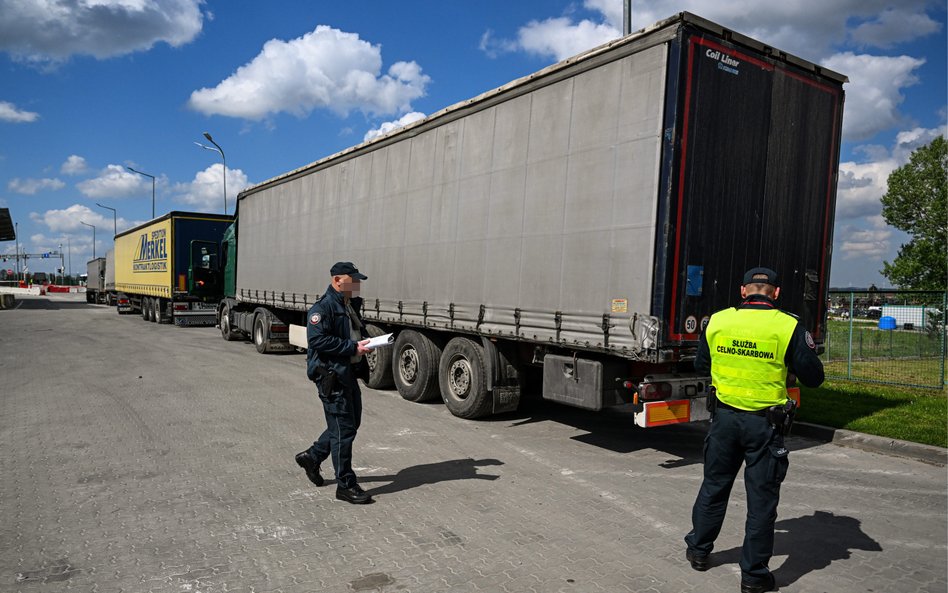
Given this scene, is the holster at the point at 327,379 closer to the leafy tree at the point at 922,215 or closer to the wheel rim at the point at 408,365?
the wheel rim at the point at 408,365

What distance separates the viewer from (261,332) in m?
15.2

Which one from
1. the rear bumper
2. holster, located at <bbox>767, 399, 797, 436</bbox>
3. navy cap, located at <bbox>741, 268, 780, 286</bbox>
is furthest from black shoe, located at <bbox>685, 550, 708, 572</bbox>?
the rear bumper

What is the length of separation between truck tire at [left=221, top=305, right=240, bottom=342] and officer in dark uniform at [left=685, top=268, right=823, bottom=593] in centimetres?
1622

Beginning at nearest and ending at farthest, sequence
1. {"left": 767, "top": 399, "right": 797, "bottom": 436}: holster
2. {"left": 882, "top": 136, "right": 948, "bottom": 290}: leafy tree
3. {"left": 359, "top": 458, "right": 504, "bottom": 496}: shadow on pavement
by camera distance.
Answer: {"left": 767, "top": 399, "right": 797, "bottom": 436}: holster, {"left": 359, "top": 458, "right": 504, "bottom": 496}: shadow on pavement, {"left": 882, "top": 136, "right": 948, "bottom": 290}: leafy tree

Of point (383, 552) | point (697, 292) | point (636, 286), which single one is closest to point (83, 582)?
point (383, 552)

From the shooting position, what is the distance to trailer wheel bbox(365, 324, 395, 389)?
10.2m

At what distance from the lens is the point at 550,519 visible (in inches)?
187

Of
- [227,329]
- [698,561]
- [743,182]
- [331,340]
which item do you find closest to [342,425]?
[331,340]

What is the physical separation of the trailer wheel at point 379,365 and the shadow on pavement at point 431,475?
4.11 meters

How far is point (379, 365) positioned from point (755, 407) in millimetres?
7274

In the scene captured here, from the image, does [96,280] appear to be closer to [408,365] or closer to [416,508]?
[408,365]

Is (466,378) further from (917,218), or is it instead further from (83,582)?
(917,218)

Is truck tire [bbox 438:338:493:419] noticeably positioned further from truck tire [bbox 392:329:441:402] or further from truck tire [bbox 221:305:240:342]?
truck tire [bbox 221:305:240:342]

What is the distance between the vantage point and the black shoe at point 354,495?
4930 mm
